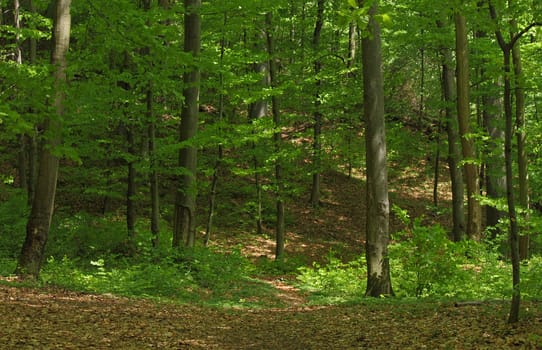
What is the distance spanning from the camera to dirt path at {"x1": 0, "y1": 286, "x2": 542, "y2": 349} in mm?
5527

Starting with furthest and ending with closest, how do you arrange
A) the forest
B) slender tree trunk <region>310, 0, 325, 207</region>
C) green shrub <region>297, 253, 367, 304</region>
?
1. slender tree trunk <region>310, 0, 325, 207</region>
2. green shrub <region>297, 253, 367, 304</region>
3. the forest

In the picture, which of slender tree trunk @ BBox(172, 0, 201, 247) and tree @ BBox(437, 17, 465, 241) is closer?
slender tree trunk @ BBox(172, 0, 201, 247)

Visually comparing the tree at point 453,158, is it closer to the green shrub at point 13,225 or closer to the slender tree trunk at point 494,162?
the slender tree trunk at point 494,162

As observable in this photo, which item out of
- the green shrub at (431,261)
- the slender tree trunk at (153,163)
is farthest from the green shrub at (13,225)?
the green shrub at (431,261)

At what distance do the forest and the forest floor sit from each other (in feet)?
0.13

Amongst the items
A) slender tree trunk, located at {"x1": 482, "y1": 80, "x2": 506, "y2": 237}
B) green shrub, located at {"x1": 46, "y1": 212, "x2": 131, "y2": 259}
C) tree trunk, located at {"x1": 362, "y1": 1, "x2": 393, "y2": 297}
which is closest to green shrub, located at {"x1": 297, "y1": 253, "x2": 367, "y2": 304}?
tree trunk, located at {"x1": 362, "y1": 1, "x2": 393, "y2": 297}

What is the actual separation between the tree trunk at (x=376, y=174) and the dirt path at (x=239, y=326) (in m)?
1.25

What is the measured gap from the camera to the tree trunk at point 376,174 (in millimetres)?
9453

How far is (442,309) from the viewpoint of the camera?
7383mm

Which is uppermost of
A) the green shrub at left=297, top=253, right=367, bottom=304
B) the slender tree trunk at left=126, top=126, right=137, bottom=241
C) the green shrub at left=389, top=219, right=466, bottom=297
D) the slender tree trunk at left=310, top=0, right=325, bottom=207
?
the slender tree trunk at left=310, top=0, right=325, bottom=207

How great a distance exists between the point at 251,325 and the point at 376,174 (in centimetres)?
368

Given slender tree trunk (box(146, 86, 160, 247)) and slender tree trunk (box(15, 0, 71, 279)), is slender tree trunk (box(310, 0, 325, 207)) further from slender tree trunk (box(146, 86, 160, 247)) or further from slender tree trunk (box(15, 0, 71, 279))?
slender tree trunk (box(15, 0, 71, 279))

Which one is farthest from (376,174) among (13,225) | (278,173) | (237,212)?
(237,212)

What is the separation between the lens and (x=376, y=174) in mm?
9461
